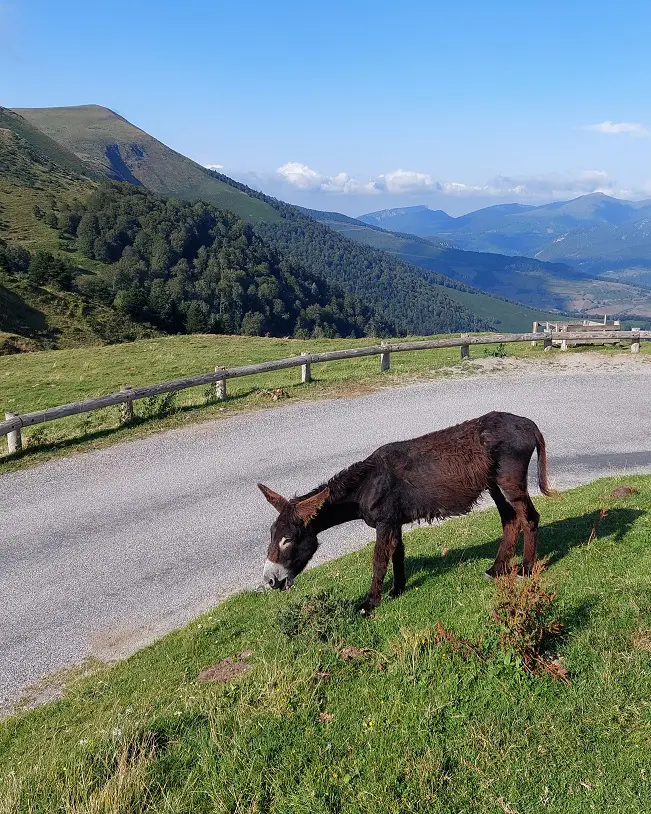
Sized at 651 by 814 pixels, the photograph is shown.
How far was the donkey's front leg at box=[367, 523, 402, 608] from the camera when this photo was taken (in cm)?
674

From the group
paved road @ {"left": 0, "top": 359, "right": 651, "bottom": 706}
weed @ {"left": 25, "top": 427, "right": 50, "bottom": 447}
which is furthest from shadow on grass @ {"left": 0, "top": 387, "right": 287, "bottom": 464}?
paved road @ {"left": 0, "top": 359, "right": 651, "bottom": 706}

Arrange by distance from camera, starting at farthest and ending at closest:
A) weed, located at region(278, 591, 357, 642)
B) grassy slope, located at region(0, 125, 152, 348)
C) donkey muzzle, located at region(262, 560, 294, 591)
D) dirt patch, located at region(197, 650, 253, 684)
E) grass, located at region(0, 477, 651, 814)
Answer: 1. grassy slope, located at region(0, 125, 152, 348)
2. donkey muzzle, located at region(262, 560, 294, 591)
3. weed, located at region(278, 591, 357, 642)
4. dirt patch, located at region(197, 650, 253, 684)
5. grass, located at region(0, 477, 651, 814)

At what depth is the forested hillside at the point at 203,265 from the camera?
112 m

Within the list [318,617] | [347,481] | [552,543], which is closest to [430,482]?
[347,481]

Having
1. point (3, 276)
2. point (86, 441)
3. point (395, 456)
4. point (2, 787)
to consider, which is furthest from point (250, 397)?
point (3, 276)

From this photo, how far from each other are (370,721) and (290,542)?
80.7 inches

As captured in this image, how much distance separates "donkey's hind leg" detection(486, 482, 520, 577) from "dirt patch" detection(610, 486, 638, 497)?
3.71m

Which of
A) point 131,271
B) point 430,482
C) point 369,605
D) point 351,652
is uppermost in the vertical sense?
point 131,271

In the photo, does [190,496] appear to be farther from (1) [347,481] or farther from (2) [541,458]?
(2) [541,458]

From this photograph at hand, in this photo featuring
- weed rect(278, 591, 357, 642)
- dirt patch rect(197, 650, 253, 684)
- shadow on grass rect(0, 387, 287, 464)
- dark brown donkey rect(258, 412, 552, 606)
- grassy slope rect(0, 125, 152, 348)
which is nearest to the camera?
dirt patch rect(197, 650, 253, 684)

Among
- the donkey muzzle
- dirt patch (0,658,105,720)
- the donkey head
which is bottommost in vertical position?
dirt patch (0,658,105,720)

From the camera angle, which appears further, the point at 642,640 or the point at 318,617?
the point at 318,617

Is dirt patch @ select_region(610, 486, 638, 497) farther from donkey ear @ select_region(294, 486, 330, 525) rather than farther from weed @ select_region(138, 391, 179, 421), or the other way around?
weed @ select_region(138, 391, 179, 421)

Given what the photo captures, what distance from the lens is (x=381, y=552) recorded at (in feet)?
22.2
